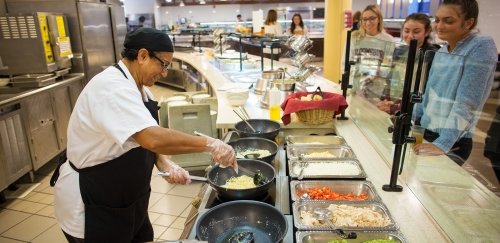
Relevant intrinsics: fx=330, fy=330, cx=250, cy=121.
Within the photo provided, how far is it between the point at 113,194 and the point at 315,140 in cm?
149

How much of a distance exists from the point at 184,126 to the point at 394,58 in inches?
93.1

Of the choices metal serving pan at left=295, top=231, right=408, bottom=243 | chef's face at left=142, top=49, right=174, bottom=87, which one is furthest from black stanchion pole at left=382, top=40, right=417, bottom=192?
chef's face at left=142, top=49, right=174, bottom=87

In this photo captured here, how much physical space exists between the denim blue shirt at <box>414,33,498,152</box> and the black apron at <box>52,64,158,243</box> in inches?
59.9

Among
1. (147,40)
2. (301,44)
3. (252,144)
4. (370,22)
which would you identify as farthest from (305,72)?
(147,40)

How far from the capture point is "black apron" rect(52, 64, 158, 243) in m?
1.49

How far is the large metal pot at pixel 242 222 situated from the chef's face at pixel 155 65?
66cm

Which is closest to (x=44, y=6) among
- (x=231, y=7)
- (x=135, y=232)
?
(x=135, y=232)

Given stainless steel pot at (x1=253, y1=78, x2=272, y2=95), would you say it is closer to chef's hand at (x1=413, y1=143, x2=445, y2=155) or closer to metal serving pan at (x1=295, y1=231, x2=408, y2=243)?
chef's hand at (x1=413, y1=143, x2=445, y2=155)

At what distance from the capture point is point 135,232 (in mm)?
1820

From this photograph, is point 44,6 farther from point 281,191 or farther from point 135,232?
point 281,191

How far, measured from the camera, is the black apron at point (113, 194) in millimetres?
1493

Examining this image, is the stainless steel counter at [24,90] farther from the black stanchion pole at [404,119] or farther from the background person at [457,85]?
the background person at [457,85]

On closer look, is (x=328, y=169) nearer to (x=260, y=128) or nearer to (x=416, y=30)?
(x=260, y=128)

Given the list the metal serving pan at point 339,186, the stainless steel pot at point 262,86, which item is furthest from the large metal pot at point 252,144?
the stainless steel pot at point 262,86
